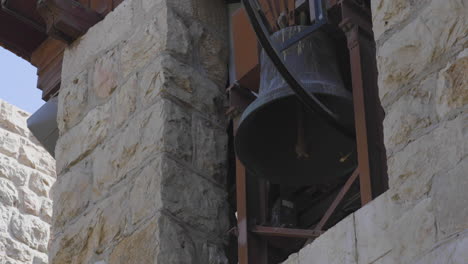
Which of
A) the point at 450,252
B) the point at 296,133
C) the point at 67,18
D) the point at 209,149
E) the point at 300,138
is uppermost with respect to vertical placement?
the point at 67,18

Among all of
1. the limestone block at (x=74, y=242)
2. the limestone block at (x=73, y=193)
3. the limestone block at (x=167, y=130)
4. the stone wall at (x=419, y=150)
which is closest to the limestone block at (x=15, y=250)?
the limestone block at (x=73, y=193)

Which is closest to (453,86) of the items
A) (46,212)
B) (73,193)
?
(73,193)

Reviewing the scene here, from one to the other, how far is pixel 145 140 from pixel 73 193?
55 cm

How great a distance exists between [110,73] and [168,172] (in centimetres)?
92

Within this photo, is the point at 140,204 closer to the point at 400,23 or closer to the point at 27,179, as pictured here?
the point at 400,23

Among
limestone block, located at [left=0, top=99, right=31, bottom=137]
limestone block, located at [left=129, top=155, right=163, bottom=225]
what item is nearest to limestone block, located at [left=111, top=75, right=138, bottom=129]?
limestone block, located at [left=129, top=155, right=163, bottom=225]

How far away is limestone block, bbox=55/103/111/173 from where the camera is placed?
22.1 ft

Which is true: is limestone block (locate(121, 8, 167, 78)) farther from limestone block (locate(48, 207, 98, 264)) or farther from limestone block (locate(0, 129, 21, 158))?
limestone block (locate(0, 129, 21, 158))

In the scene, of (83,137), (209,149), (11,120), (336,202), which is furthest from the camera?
(11,120)

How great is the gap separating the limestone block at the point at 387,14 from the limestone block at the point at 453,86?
364 millimetres

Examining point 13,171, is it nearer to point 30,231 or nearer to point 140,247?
point 30,231

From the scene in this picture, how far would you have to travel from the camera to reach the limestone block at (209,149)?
6391mm

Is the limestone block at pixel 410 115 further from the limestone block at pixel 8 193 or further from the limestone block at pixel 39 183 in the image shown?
the limestone block at pixel 39 183

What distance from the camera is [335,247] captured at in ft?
16.8
